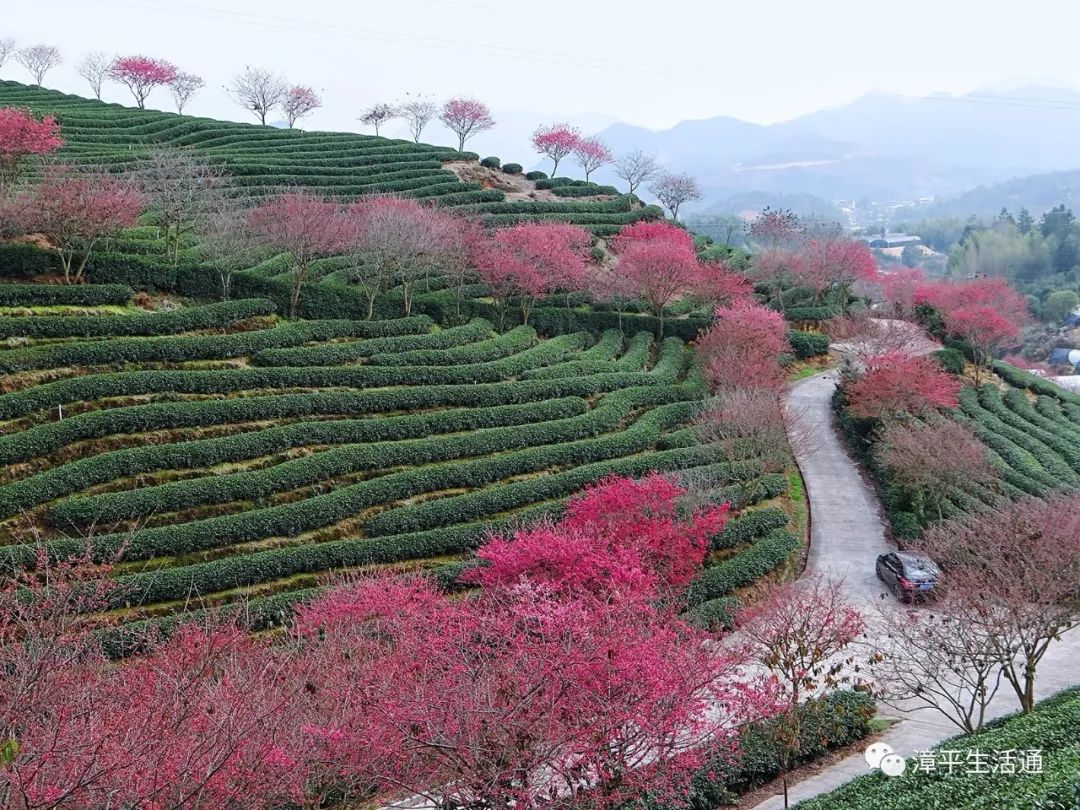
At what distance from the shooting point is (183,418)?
78.0ft

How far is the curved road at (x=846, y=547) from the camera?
16.3 meters

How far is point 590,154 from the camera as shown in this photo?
71562 mm

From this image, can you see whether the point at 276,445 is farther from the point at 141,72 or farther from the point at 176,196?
the point at 141,72

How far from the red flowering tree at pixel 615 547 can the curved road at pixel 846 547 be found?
4.19 m

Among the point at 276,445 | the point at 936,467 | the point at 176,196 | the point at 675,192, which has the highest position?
the point at 675,192

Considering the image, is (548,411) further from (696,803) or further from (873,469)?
Answer: (696,803)

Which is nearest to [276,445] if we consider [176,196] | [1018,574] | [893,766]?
[176,196]

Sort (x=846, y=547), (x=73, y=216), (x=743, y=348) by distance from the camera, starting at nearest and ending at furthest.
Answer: (x=846, y=547)
(x=73, y=216)
(x=743, y=348)

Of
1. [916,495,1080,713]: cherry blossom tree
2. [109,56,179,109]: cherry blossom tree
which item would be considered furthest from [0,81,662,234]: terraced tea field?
[916,495,1080,713]: cherry blossom tree

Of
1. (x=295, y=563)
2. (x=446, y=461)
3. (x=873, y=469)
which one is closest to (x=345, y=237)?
(x=446, y=461)

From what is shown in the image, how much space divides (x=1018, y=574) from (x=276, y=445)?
18.8 m

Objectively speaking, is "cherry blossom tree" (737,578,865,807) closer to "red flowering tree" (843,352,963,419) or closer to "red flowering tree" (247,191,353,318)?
"red flowering tree" (843,352,963,419)

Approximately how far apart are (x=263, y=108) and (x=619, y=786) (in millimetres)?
73105

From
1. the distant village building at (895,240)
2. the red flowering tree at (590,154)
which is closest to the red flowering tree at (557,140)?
the red flowering tree at (590,154)
